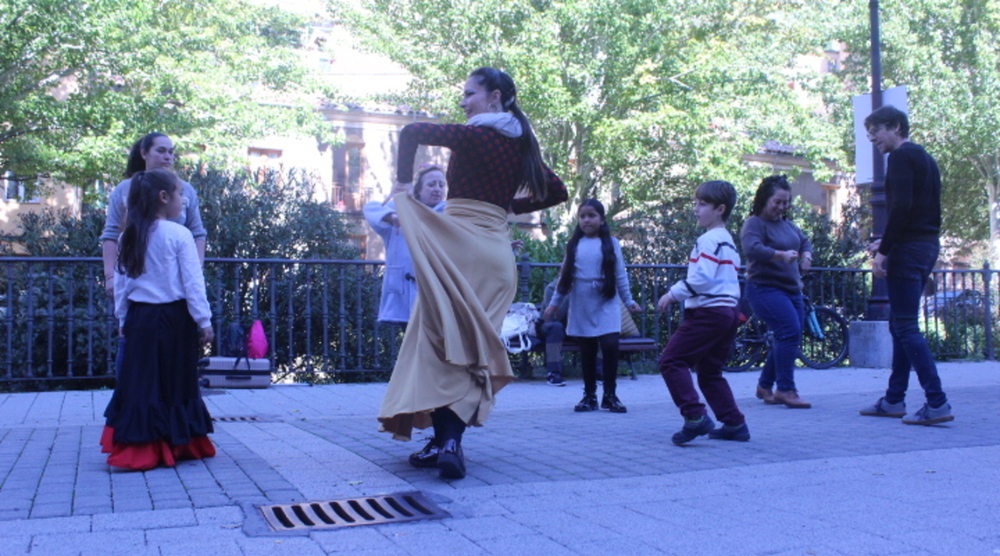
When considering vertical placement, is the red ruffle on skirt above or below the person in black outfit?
below

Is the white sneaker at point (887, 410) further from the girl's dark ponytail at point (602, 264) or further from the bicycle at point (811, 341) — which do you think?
the bicycle at point (811, 341)

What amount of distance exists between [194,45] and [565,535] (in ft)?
79.9

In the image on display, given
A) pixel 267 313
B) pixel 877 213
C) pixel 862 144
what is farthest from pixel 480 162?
pixel 877 213

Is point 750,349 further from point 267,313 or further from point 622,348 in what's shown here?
point 267,313

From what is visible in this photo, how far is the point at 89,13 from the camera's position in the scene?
20.5 m

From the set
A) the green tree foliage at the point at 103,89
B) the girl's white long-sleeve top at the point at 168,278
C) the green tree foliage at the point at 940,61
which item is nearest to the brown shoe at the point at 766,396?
the girl's white long-sleeve top at the point at 168,278

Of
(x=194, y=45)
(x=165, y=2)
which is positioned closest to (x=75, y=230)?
(x=194, y=45)

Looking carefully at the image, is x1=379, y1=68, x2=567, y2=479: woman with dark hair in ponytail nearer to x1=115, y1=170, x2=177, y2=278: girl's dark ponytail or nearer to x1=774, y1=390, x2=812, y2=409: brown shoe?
x1=115, y1=170, x2=177, y2=278: girl's dark ponytail

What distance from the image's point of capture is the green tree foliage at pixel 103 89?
66.7 feet

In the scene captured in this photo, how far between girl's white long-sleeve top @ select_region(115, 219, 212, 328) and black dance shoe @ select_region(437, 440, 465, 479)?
1297 mm

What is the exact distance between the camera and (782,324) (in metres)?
7.20

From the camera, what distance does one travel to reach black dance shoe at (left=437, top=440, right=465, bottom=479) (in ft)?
13.6

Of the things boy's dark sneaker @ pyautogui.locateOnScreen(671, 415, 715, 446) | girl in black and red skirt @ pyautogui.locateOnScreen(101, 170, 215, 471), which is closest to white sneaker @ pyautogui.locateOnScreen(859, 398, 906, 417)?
boy's dark sneaker @ pyautogui.locateOnScreen(671, 415, 715, 446)

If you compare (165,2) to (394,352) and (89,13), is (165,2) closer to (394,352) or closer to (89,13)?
(89,13)
